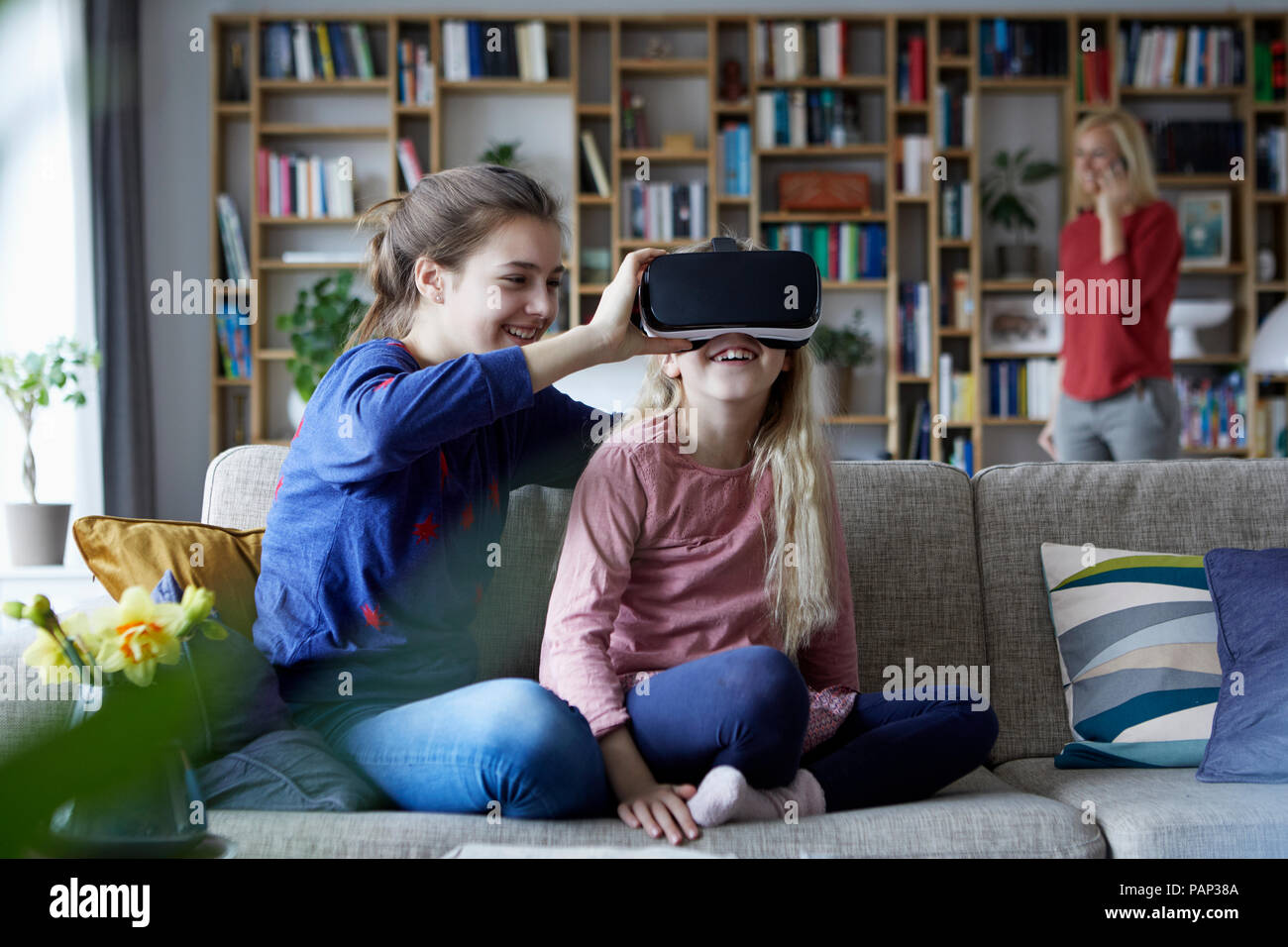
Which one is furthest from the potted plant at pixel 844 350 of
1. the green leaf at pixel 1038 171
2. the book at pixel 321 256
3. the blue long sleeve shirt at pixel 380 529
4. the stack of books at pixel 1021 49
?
the blue long sleeve shirt at pixel 380 529

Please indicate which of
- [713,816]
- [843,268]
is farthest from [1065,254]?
[713,816]

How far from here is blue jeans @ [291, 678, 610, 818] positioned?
1007 mm

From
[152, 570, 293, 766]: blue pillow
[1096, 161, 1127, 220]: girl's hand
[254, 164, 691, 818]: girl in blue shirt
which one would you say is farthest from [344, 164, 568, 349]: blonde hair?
[1096, 161, 1127, 220]: girl's hand

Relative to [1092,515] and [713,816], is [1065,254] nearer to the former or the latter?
[1092,515]

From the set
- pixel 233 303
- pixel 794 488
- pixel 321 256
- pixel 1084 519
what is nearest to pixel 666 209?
pixel 321 256

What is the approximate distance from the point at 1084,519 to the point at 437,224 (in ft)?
3.16

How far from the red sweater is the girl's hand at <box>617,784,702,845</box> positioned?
185 cm

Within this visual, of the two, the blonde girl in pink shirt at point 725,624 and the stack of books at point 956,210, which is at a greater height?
the stack of books at point 956,210

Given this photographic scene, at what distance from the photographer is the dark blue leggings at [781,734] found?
1038mm

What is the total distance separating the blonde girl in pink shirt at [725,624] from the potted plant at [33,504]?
74.0 inches

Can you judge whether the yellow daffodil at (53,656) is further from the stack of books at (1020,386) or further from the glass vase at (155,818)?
the stack of books at (1020,386)

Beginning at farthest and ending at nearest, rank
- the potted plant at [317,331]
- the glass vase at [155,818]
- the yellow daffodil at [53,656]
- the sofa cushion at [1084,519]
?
the potted plant at [317,331] → the sofa cushion at [1084,519] → the yellow daffodil at [53,656] → the glass vase at [155,818]
